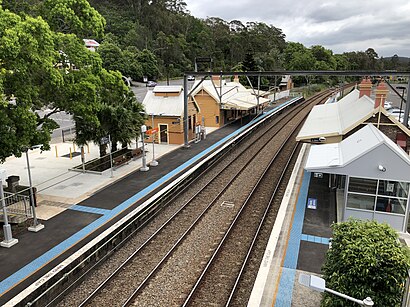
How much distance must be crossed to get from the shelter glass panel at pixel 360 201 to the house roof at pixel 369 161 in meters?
0.91

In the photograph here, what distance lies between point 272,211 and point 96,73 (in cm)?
1077

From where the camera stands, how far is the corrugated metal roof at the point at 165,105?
90.1ft

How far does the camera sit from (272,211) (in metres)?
15.7

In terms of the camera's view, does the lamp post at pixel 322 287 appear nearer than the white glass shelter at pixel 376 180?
Yes

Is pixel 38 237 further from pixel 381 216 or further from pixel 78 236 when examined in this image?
pixel 381 216

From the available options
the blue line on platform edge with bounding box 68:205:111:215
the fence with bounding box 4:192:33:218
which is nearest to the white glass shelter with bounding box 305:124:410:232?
the blue line on platform edge with bounding box 68:205:111:215

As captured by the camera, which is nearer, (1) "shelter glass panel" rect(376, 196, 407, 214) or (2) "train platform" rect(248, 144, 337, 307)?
(2) "train platform" rect(248, 144, 337, 307)

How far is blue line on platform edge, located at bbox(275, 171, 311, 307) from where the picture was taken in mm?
9539

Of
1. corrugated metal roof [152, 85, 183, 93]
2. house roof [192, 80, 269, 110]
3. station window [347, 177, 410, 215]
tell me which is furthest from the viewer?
house roof [192, 80, 269, 110]

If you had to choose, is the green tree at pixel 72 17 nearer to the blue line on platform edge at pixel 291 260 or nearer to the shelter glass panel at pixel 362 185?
the blue line on platform edge at pixel 291 260

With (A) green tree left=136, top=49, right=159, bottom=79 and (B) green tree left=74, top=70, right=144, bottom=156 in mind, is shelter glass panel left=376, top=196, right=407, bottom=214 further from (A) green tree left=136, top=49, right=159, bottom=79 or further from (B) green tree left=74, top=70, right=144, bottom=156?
(A) green tree left=136, top=49, right=159, bottom=79

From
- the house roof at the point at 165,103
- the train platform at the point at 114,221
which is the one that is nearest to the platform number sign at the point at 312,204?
the train platform at the point at 114,221

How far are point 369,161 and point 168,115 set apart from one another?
17.3m

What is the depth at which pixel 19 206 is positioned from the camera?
14359 mm
